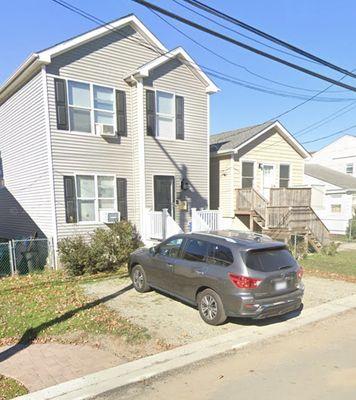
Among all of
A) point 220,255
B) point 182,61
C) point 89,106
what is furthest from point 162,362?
point 182,61

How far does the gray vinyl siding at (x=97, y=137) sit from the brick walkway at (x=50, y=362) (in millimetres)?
7101

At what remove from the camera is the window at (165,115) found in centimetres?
1418

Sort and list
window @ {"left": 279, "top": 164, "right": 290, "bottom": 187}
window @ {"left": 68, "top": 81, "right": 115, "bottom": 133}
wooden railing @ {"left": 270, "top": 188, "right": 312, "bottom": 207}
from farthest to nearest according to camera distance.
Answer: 1. window @ {"left": 279, "top": 164, "right": 290, "bottom": 187}
2. wooden railing @ {"left": 270, "top": 188, "right": 312, "bottom": 207}
3. window @ {"left": 68, "top": 81, "right": 115, "bottom": 133}

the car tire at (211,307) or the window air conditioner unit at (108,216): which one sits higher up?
the window air conditioner unit at (108,216)

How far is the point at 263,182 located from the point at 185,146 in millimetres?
5795

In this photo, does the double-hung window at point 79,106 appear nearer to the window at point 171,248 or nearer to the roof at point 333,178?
the window at point 171,248

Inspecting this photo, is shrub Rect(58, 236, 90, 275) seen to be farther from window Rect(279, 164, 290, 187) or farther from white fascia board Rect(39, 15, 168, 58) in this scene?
window Rect(279, 164, 290, 187)

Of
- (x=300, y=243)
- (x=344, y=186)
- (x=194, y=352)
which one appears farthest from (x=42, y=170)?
(x=344, y=186)

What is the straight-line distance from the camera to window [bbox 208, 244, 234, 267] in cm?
640

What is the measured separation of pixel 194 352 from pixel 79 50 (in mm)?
11139

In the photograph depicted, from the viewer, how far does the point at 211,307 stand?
6.58 m

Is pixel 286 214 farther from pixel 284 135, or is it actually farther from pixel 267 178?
pixel 284 135

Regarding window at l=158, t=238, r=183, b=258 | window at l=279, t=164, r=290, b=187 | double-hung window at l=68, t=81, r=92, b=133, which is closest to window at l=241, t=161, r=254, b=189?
window at l=279, t=164, r=290, b=187

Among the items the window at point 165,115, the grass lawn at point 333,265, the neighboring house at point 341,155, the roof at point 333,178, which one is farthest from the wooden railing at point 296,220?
the neighboring house at point 341,155
